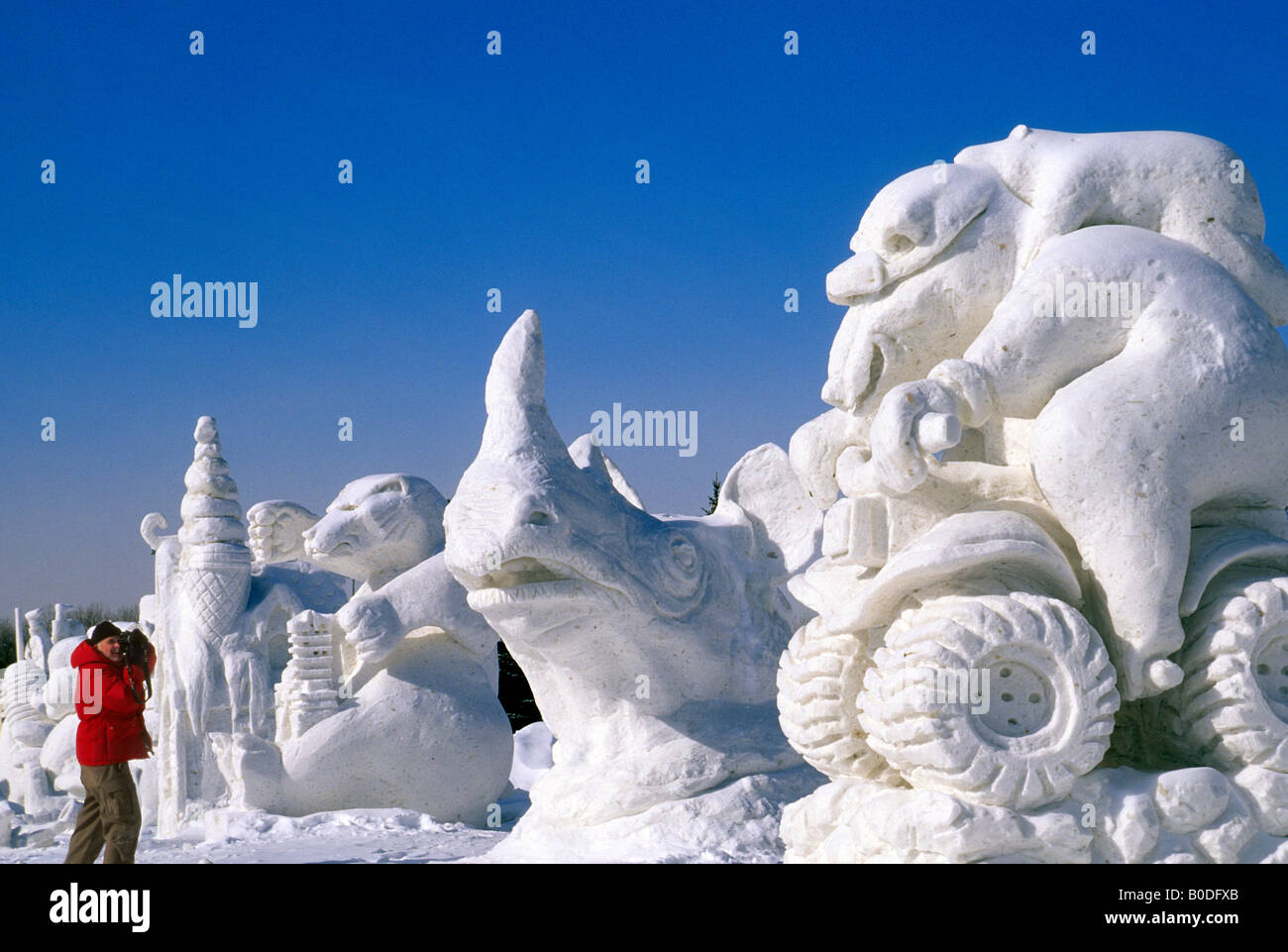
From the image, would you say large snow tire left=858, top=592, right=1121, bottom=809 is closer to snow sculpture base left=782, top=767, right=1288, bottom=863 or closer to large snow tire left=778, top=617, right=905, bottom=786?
snow sculpture base left=782, top=767, right=1288, bottom=863

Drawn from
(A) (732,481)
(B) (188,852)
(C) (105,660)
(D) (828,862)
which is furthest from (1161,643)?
(B) (188,852)

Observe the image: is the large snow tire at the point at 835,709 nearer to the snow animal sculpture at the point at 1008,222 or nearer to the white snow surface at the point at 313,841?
the snow animal sculpture at the point at 1008,222

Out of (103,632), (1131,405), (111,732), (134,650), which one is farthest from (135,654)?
(1131,405)

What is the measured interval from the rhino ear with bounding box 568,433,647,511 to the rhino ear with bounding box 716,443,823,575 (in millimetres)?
388

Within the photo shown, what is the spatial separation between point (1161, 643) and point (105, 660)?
12.1ft

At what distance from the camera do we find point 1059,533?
388 centimetres

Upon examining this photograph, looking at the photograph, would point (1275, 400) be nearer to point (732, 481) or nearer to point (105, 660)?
point (732, 481)

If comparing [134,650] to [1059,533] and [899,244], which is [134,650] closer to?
[899,244]

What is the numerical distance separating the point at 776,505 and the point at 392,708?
249 cm

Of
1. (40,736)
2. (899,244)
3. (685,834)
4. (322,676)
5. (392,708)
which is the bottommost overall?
(685,834)

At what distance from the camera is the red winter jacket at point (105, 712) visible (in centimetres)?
510

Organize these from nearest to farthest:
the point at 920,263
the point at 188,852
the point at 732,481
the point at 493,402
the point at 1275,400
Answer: the point at 1275,400, the point at 920,263, the point at 493,402, the point at 732,481, the point at 188,852

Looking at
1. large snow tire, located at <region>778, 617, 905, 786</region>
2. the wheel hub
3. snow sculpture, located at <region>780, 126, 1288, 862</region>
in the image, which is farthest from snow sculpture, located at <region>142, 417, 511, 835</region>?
the wheel hub

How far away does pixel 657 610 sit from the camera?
5.26 metres
